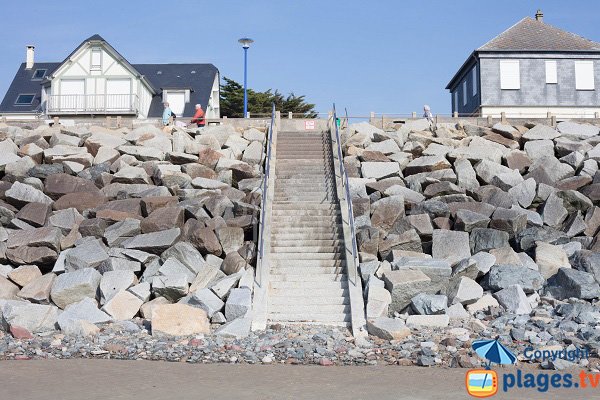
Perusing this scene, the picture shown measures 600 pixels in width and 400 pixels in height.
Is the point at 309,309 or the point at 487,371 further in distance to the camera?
the point at 309,309

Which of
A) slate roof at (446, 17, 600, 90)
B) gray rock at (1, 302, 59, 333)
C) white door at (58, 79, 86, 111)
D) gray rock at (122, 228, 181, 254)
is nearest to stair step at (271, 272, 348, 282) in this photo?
gray rock at (122, 228, 181, 254)

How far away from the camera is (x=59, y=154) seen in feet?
66.1

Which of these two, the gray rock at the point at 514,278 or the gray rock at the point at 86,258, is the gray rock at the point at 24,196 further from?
the gray rock at the point at 514,278

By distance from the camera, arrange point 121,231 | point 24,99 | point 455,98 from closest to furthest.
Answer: point 121,231
point 455,98
point 24,99

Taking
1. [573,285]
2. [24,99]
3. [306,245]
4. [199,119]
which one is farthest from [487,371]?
[24,99]

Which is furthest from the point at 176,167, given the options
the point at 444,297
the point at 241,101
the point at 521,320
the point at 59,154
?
the point at 241,101

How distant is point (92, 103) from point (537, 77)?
→ 70.5 feet

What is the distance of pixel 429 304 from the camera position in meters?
12.9

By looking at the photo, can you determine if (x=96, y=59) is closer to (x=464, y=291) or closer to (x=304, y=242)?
(x=304, y=242)

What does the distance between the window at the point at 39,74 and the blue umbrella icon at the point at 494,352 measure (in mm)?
37302

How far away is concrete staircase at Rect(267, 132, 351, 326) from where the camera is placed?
13.3 m

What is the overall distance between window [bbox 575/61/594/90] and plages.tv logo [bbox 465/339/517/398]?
2504cm

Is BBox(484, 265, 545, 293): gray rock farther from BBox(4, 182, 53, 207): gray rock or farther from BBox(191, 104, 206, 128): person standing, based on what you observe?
BBox(191, 104, 206, 128): person standing

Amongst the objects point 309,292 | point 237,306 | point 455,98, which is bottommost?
point 237,306
